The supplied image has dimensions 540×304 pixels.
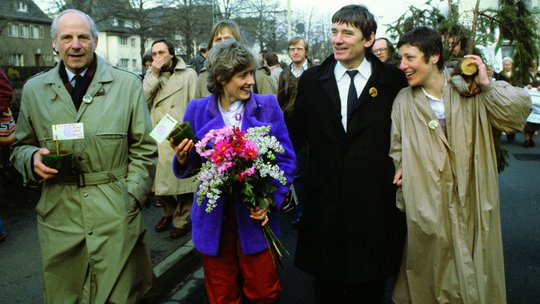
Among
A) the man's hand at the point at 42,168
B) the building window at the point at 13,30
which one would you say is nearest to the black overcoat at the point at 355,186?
the man's hand at the point at 42,168

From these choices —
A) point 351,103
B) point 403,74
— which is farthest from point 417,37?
point 351,103

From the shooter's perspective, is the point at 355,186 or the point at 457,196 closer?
the point at 457,196

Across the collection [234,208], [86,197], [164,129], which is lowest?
[234,208]

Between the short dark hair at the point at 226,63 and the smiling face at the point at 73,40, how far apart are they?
789 mm

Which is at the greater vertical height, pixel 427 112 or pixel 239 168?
pixel 427 112

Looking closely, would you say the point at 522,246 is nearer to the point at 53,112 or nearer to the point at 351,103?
the point at 351,103

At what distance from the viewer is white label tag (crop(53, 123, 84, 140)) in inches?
129

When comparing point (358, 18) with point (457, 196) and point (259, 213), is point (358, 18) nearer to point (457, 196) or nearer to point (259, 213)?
point (457, 196)

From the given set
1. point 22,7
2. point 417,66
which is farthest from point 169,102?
point 22,7

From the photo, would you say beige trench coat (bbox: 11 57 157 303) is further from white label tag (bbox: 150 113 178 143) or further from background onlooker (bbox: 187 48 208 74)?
background onlooker (bbox: 187 48 208 74)

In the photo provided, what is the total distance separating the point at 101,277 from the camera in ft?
10.9

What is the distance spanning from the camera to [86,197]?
3.33 m

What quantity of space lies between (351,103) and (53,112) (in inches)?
76.4

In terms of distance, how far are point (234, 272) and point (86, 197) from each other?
1.12 meters
